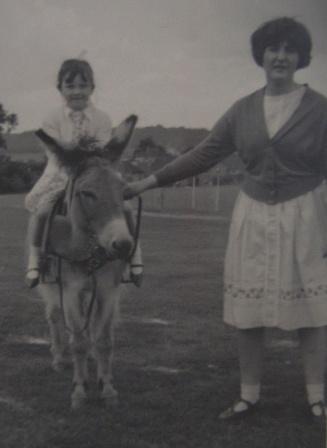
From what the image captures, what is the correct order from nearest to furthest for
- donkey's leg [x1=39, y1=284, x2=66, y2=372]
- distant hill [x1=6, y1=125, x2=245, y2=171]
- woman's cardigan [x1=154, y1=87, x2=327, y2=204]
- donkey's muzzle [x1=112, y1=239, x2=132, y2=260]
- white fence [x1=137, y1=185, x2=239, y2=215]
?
donkey's muzzle [x1=112, y1=239, x2=132, y2=260]
woman's cardigan [x1=154, y1=87, x2=327, y2=204]
distant hill [x1=6, y1=125, x2=245, y2=171]
donkey's leg [x1=39, y1=284, x2=66, y2=372]
white fence [x1=137, y1=185, x2=239, y2=215]

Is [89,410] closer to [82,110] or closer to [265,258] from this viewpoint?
[265,258]

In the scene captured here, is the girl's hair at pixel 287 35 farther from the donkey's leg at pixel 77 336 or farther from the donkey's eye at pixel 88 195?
the donkey's leg at pixel 77 336

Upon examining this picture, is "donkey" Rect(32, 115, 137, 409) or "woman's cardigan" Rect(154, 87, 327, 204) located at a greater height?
"woman's cardigan" Rect(154, 87, 327, 204)

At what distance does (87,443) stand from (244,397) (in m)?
0.72

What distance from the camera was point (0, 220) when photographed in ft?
33.8

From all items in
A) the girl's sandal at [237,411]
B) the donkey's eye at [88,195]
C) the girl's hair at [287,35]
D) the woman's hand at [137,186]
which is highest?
the girl's hair at [287,35]

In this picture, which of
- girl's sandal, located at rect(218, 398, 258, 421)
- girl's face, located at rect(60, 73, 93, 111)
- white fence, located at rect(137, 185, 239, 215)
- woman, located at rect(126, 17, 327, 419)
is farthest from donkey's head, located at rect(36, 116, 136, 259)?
white fence, located at rect(137, 185, 239, 215)

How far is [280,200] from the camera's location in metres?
2.66

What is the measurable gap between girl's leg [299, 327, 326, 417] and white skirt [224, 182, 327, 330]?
0.11 m

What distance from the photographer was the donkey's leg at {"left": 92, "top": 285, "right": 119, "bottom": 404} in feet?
10.2

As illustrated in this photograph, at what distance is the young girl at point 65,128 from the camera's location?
306 centimetres

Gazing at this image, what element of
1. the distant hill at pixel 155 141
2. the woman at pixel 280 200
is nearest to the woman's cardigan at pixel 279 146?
the woman at pixel 280 200

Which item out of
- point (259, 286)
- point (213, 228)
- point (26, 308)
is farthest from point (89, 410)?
point (213, 228)

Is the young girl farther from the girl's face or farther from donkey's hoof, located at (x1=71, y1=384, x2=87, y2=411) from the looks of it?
donkey's hoof, located at (x1=71, y1=384, x2=87, y2=411)
